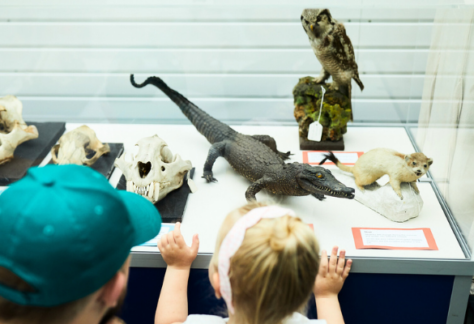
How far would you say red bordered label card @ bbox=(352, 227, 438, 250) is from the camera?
5.17 feet

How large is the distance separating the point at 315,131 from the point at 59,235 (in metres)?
1.57

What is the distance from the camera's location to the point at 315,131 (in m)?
2.16

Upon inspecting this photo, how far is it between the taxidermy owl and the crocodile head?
2.04ft

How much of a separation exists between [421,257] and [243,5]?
118cm

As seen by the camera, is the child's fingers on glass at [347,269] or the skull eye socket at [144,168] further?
the skull eye socket at [144,168]

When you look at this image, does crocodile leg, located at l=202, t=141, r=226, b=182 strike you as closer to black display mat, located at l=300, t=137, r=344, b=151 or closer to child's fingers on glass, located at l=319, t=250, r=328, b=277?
black display mat, located at l=300, t=137, r=344, b=151

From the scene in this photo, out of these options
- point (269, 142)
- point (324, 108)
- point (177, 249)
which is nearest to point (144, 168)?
point (177, 249)

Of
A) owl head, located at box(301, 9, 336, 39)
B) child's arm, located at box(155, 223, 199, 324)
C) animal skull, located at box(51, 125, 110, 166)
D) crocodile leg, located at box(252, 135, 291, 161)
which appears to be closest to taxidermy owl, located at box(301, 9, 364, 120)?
owl head, located at box(301, 9, 336, 39)

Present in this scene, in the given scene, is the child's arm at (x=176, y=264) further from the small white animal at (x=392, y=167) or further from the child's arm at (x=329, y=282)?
the small white animal at (x=392, y=167)

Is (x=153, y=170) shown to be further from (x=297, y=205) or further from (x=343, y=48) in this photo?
(x=343, y=48)

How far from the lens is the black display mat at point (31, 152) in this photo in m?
2.03

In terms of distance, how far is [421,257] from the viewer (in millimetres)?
1523

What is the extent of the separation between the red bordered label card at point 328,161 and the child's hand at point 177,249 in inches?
32.5

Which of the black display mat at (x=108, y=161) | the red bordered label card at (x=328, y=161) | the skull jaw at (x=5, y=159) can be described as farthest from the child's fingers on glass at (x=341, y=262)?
the skull jaw at (x=5, y=159)
